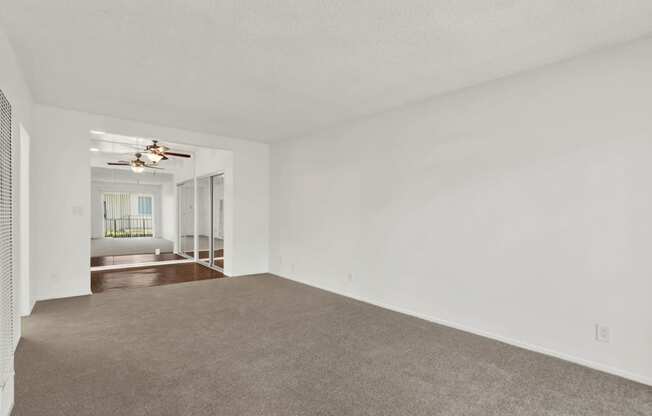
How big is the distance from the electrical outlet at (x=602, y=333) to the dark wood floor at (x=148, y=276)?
5558 millimetres

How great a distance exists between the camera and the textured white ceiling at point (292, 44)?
7.39 ft

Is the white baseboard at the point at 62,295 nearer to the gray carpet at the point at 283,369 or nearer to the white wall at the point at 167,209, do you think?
the gray carpet at the point at 283,369

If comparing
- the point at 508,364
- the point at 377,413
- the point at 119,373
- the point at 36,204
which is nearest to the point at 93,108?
the point at 36,204

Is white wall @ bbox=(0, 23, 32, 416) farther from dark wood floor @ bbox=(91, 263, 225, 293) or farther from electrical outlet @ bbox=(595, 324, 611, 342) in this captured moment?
electrical outlet @ bbox=(595, 324, 611, 342)

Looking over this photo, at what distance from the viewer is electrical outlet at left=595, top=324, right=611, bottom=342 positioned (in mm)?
2714

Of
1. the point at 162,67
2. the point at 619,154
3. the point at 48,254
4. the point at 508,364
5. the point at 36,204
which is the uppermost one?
the point at 162,67

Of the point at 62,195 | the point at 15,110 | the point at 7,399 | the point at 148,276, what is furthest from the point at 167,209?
the point at 7,399

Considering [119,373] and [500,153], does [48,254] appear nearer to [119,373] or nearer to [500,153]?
[119,373]

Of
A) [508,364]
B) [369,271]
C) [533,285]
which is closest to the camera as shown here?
[508,364]

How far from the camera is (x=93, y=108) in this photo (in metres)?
4.54

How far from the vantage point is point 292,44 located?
273 centimetres

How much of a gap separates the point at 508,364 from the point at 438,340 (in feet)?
A: 2.17

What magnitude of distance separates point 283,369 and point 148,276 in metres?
4.68

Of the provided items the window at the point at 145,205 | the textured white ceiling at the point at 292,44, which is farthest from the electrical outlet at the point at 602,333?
the window at the point at 145,205
